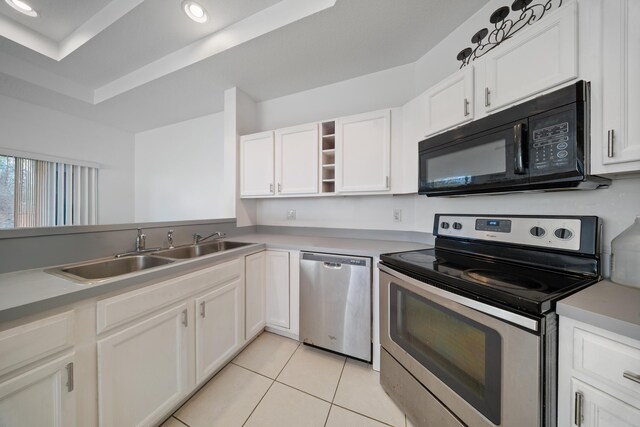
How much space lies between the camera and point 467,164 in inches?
49.4

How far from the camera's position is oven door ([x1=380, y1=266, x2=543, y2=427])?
72 cm

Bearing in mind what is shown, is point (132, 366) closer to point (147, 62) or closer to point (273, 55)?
point (273, 55)

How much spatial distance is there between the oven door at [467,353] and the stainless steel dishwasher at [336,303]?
0.29 metres

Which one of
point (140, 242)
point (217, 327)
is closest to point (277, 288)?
point (217, 327)

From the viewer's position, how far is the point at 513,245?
1181 mm

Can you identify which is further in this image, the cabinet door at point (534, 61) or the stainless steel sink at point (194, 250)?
the stainless steel sink at point (194, 250)

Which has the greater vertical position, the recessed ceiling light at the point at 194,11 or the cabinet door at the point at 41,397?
the recessed ceiling light at the point at 194,11

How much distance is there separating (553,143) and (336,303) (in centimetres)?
151

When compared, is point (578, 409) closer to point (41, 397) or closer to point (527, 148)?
point (527, 148)

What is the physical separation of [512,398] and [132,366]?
1566 mm

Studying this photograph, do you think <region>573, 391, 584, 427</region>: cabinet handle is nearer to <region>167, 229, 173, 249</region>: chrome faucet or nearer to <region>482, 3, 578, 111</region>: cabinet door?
<region>482, 3, 578, 111</region>: cabinet door

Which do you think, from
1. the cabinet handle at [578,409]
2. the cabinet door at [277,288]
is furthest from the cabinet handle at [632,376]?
the cabinet door at [277,288]

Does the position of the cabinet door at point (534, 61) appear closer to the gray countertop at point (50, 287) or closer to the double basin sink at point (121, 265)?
the gray countertop at point (50, 287)

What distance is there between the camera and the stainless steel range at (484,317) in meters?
0.71
